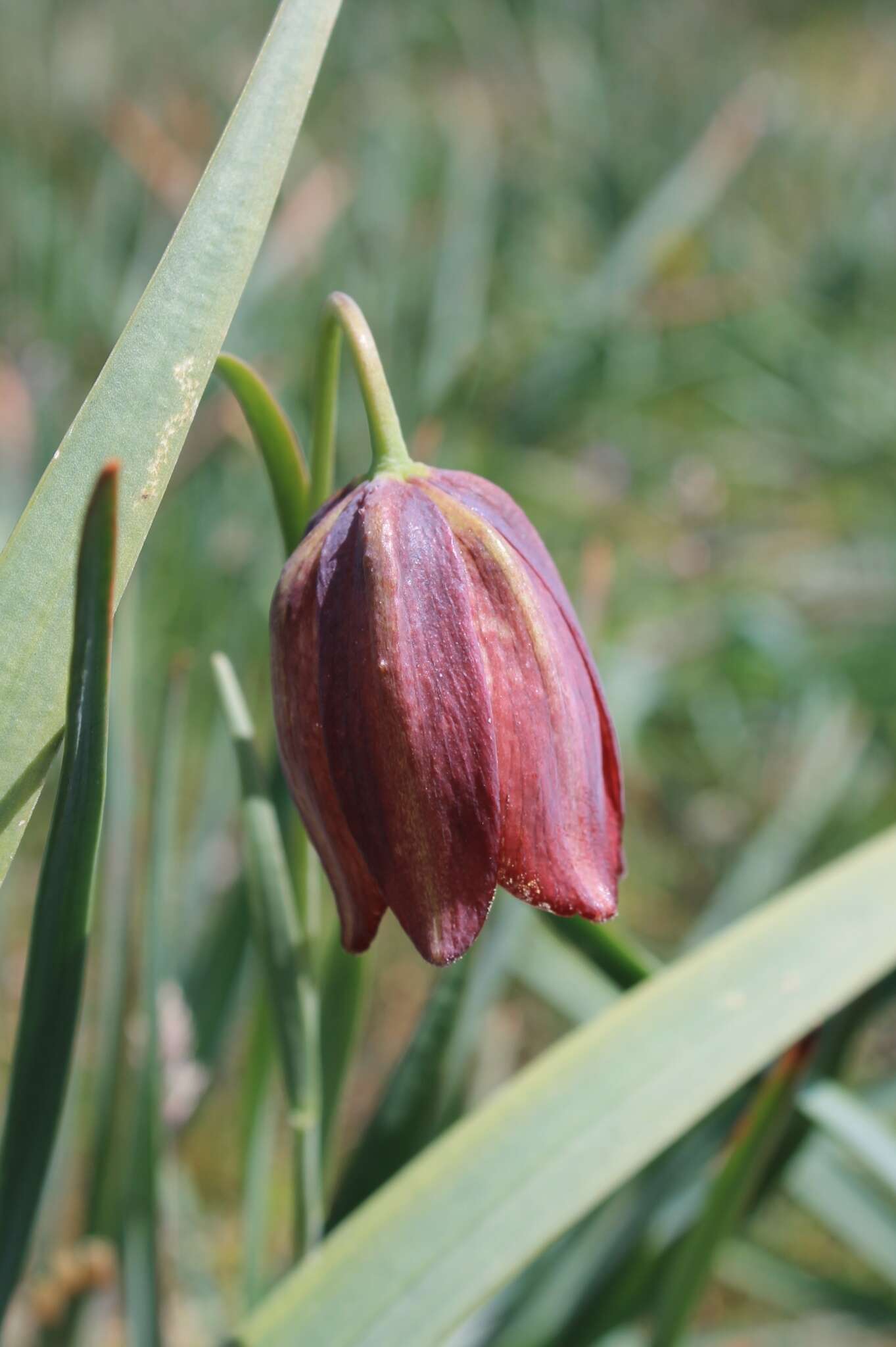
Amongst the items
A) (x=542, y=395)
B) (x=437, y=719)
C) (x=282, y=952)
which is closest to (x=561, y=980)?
(x=282, y=952)

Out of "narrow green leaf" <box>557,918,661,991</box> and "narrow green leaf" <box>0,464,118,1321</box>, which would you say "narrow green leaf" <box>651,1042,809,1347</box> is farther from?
"narrow green leaf" <box>0,464,118,1321</box>

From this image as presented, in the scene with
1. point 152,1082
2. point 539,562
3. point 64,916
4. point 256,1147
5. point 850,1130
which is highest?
point 539,562

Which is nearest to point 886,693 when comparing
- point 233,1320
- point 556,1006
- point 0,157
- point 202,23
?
point 556,1006

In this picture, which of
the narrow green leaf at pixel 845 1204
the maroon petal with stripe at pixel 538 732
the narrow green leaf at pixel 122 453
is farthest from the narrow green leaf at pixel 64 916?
the narrow green leaf at pixel 845 1204

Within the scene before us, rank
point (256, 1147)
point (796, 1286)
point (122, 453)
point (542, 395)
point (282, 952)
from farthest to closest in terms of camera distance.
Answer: point (542, 395) < point (796, 1286) < point (256, 1147) < point (282, 952) < point (122, 453)

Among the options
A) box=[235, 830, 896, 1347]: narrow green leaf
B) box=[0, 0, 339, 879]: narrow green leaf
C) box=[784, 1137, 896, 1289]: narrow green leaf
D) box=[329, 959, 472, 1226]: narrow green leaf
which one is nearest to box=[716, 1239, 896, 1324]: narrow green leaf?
box=[784, 1137, 896, 1289]: narrow green leaf

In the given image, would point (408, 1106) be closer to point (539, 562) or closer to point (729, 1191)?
point (729, 1191)

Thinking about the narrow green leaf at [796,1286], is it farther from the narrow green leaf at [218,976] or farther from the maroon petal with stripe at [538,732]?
the maroon petal with stripe at [538,732]
